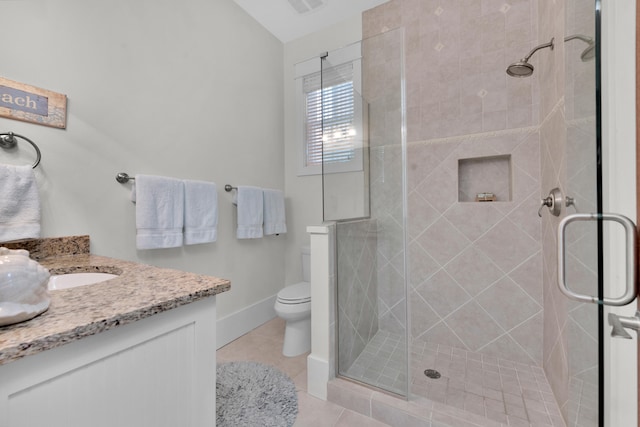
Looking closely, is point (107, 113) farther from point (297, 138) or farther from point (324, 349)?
point (324, 349)

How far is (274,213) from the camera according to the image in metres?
2.43

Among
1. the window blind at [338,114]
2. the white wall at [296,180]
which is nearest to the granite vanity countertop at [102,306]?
the window blind at [338,114]

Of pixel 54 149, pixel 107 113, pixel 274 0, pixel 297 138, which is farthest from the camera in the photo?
pixel 297 138

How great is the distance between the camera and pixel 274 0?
214 cm

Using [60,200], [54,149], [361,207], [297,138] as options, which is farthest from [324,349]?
[297,138]

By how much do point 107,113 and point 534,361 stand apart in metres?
2.93

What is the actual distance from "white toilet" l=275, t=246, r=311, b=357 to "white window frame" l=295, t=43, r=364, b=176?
2.99ft

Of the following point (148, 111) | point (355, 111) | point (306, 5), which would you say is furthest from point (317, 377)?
point (306, 5)

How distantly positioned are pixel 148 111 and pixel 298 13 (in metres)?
1.56

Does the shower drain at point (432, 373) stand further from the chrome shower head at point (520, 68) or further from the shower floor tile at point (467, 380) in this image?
the chrome shower head at point (520, 68)

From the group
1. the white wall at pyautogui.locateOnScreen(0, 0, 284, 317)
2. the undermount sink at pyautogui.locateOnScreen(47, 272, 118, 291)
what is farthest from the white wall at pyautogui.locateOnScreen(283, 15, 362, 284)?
the undermount sink at pyautogui.locateOnScreen(47, 272, 118, 291)

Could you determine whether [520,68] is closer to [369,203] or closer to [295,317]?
[369,203]

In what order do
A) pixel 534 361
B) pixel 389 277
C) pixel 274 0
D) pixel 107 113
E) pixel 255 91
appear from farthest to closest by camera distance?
pixel 255 91
pixel 274 0
pixel 389 277
pixel 534 361
pixel 107 113

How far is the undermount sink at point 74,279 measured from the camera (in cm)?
99
